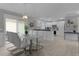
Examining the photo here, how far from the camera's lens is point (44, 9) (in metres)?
2.06

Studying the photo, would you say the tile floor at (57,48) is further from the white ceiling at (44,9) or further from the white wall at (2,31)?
the white ceiling at (44,9)

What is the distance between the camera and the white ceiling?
2002mm

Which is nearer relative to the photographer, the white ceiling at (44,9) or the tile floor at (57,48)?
the white ceiling at (44,9)

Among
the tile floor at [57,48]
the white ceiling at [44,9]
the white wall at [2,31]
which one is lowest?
the tile floor at [57,48]

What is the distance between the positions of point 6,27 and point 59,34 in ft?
3.96

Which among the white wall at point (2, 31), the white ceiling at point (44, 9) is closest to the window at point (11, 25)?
the white wall at point (2, 31)

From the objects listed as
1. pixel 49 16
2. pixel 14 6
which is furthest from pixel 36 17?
pixel 14 6

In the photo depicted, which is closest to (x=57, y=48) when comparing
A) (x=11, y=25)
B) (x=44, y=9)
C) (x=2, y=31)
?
(x=44, y=9)

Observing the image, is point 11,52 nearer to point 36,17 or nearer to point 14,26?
point 14,26

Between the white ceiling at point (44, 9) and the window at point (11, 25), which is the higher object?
the white ceiling at point (44, 9)

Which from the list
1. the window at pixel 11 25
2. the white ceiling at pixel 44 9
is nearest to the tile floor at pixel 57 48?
the window at pixel 11 25

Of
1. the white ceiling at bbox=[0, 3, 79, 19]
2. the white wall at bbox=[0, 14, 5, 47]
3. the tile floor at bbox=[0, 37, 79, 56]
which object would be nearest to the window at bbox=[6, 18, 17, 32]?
the white wall at bbox=[0, 14, 5, 47]

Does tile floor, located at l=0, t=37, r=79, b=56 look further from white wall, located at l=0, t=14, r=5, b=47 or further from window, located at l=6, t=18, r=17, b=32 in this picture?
window, located at l=6, t=18, r=17, b=32

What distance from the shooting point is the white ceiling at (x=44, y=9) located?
200 centimetres
